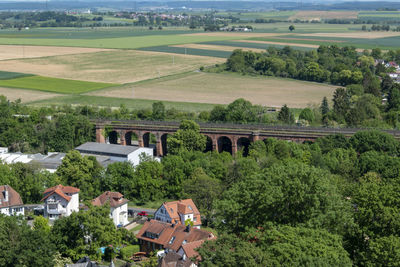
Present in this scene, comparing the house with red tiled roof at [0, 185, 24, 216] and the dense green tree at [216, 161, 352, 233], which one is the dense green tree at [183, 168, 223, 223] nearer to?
the dense green tree at [216, 161, 352, 233]

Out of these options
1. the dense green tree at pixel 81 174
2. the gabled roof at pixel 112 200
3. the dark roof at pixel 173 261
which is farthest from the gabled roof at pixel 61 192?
the dark roof at pixel 173 261

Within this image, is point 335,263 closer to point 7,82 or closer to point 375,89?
point 375,89

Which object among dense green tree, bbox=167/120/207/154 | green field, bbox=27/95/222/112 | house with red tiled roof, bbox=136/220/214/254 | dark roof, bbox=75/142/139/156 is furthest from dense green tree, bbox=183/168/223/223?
green field, bbox=27/95/222/112

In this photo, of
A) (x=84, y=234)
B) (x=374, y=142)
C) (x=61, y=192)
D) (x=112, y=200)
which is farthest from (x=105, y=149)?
(x=374, y=142)

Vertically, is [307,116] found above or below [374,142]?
below

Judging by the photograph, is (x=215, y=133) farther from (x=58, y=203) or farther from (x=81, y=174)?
(x=58, y=203)

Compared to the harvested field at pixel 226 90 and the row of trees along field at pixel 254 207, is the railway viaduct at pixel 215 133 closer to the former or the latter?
the row of trees along field at pixel 254 207
